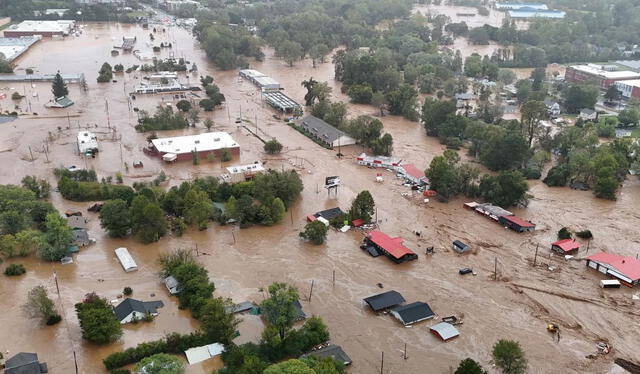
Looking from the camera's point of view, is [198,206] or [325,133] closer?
[198,206]

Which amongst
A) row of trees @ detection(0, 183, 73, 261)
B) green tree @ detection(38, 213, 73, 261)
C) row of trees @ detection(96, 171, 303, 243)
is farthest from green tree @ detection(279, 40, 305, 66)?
green tree @ detection(38, 213, 73, 261)

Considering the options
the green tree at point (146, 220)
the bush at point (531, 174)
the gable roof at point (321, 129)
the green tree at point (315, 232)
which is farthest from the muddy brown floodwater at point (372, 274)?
the gable roof at point (321, 129)

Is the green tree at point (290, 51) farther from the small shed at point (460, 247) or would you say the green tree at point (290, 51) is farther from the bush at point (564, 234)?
the bush at point (564, 234)

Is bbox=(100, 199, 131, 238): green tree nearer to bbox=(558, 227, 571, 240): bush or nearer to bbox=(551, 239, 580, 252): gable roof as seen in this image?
bbox=(551, 239, 580, 252): gable roof

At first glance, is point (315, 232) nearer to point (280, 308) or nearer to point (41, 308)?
point (280, 308)

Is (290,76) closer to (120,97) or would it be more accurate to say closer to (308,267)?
(120,97)

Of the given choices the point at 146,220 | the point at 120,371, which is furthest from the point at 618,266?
the point at 146,220

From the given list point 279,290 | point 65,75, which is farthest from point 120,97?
point 279,290
